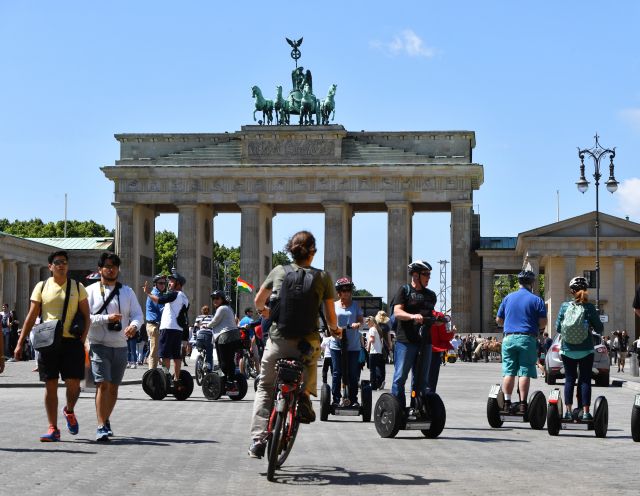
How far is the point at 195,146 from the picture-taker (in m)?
94.6

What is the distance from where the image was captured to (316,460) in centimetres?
1282

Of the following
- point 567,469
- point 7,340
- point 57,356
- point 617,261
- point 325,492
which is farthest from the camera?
point 617,261

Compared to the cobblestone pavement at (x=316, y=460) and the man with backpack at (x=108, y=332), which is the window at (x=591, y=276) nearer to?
the cobblestone pavement at (x=316, y=460)

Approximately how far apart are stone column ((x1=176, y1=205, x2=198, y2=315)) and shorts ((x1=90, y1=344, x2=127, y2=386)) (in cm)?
7708

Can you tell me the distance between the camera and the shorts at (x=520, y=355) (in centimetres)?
1664

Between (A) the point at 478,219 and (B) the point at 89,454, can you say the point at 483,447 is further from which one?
(A) the point at 478,219

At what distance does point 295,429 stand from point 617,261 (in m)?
73.2

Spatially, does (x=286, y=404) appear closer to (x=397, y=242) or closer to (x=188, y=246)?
(x=397, y=242)

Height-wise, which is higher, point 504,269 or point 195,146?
point 195,146

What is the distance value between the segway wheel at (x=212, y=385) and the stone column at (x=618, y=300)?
60.8 metres

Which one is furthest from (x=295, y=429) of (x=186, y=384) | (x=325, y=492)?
(x=186, y=384)

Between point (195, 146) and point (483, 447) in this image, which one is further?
point (195, 146)

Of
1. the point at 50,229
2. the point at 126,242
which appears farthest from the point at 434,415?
the point at 50,229

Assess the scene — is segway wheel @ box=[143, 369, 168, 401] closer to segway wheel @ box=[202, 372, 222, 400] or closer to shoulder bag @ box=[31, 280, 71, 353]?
segway wheel @ box=[202, 372, 222, 400]
